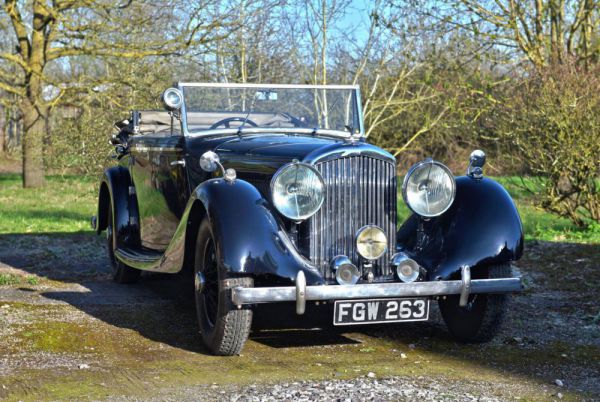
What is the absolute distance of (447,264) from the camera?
4863mm

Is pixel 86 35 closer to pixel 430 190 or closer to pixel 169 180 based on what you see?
→ pixel 169 180

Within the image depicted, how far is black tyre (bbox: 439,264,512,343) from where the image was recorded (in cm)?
497

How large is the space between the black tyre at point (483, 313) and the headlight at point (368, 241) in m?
0.55

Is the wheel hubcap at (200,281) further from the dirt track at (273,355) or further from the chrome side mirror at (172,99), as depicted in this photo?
the chrome side mirror at (172,99)

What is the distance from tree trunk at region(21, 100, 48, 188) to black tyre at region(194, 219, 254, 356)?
12.8 m

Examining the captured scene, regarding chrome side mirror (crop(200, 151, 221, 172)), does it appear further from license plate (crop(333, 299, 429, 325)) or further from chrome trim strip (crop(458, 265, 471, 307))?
chrome trim strip (crop(458, 265, 471, 307))

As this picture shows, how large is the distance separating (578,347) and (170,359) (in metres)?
2.38

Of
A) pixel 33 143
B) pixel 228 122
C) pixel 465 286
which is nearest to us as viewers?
pixel 465 286

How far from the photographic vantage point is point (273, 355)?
186 inches

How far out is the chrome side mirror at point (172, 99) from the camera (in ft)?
19.4

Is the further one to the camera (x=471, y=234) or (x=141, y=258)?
(x=141, y=258)

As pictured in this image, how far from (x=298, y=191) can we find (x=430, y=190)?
2.77ft

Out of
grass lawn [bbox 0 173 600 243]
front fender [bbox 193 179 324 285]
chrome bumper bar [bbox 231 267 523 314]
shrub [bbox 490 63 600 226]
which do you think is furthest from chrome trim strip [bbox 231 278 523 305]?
shrub [bbox 490 63 600 226]

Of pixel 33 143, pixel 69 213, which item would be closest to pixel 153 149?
pixel 69 213
